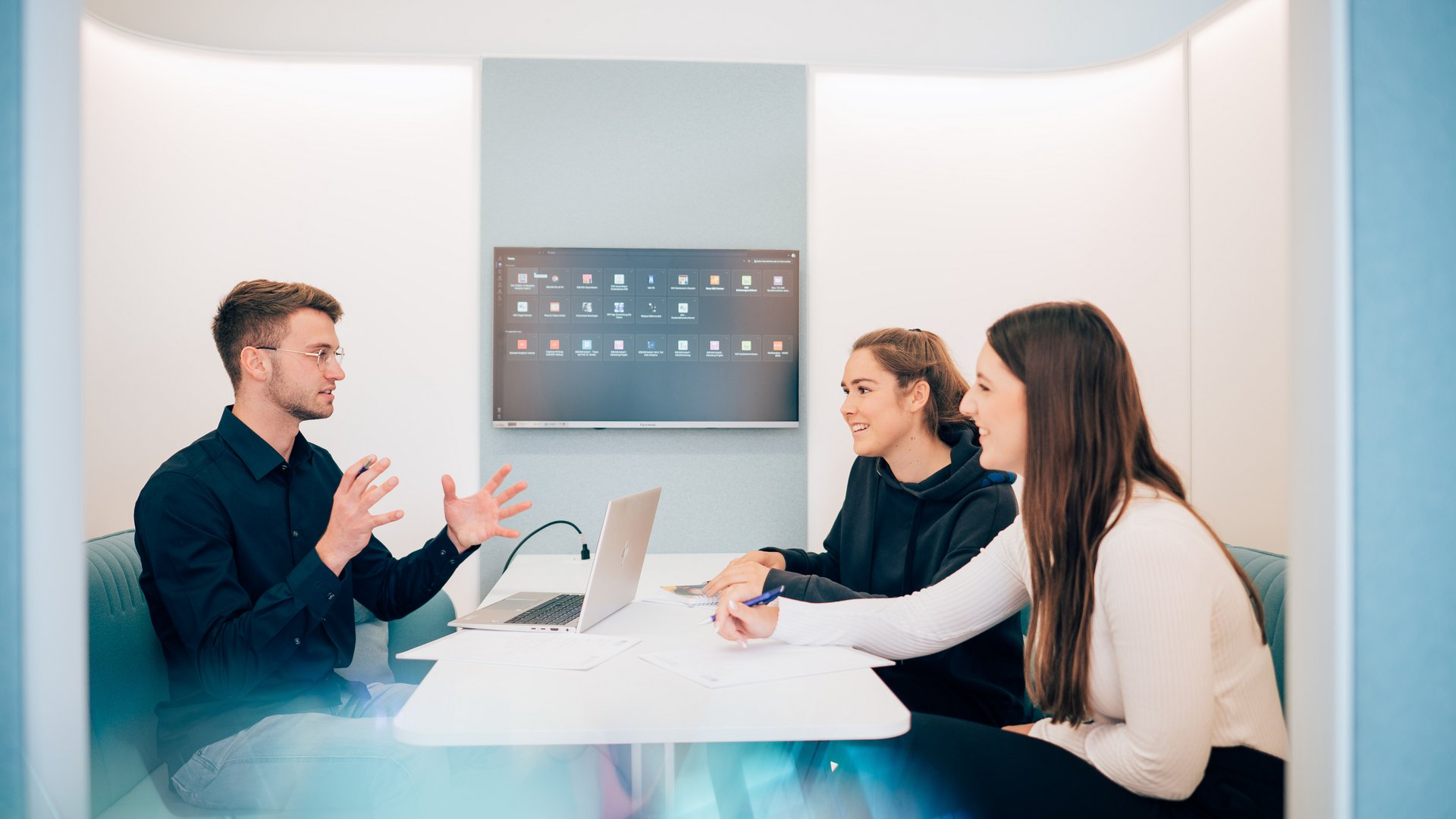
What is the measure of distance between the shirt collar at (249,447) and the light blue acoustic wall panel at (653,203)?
119cm

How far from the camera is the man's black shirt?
1583 mm

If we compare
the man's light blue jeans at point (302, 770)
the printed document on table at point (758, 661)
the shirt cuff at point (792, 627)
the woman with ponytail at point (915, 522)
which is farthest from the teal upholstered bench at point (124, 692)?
the woman with ponytail at point (915, 522)

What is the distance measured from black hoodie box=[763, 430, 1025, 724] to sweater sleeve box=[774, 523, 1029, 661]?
0.68 ft

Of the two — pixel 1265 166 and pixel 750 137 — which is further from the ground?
pixel 750 137

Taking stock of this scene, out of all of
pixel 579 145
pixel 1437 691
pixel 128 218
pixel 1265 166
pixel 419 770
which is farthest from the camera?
pixel 579 145

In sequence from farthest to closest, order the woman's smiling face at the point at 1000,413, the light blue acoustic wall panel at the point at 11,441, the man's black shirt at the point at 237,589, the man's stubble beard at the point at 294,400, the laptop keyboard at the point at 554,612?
the man's stubble beard at the point at 294,400
the laptop keyboard at the point at 554,612
the man's black shirt at the point at 237,589
the woman's smiling face at the point at 1000,413
the light blue acoustic wall panel at the point at 11,441

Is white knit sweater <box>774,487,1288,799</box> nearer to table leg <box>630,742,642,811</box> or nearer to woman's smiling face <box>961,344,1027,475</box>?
woman's smiling face <box>961,344,1027,475</box>

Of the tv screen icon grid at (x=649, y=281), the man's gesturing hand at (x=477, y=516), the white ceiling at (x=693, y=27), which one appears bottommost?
the man's gesturing hand at (x=477, y=516)

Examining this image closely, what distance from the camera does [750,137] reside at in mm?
3115

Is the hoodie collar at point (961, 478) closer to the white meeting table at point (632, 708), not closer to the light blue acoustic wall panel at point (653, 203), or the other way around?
the white meeting table at point (632, 708)

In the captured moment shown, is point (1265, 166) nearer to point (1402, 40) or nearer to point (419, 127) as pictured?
point (1402, 40)

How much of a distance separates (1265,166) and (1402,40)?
84.5 inches

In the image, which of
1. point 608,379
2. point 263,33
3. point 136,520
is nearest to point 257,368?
point 136,520

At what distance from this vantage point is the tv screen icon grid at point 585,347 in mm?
3002
